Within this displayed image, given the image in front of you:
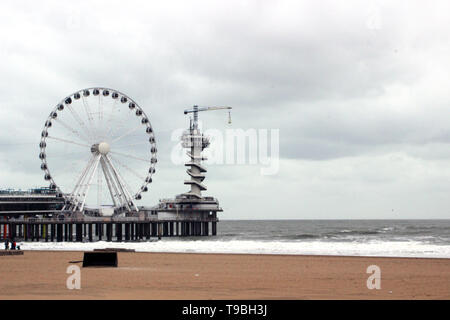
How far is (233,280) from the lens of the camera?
22875mm

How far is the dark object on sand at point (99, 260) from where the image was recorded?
26.6 meters

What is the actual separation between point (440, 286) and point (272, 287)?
17.5 feet

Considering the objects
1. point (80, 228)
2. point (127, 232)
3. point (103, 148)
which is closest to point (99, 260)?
point (103, 148)

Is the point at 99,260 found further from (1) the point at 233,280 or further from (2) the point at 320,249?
(2) the point at 320,249

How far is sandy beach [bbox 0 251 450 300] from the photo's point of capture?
59.9ft

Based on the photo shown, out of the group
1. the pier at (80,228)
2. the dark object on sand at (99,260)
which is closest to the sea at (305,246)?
the pier at (80,228)

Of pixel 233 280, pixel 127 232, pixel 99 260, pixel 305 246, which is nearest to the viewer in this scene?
pixel 233 280

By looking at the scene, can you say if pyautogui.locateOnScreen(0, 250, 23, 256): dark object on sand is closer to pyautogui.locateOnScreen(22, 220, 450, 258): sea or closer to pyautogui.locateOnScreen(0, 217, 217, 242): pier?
pyautogui.locateOnScreen(22, 220, 450, 258): sea

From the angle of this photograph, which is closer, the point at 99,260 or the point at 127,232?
the point at 99,260

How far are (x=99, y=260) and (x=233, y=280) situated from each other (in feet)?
21.4

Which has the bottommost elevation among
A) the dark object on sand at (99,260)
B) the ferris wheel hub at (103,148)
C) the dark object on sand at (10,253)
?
the dark object on sand at (10,253)

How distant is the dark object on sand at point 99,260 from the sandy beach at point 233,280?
762 millimetres

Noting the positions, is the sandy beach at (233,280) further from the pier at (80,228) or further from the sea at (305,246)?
the pier at (80,228)
